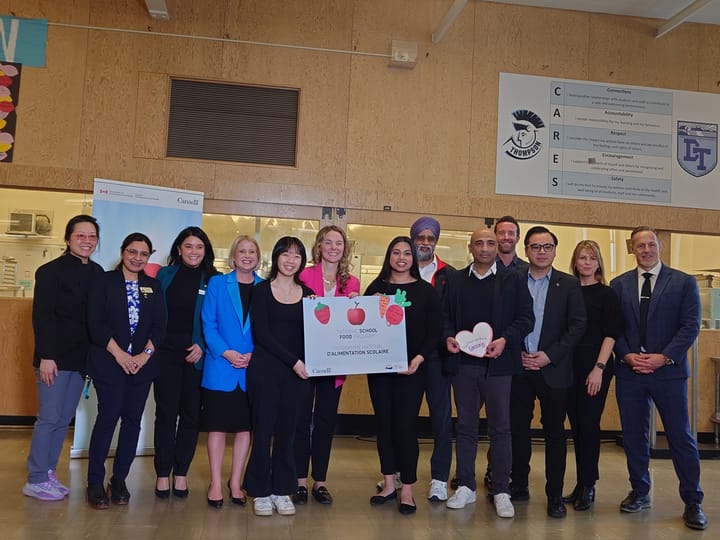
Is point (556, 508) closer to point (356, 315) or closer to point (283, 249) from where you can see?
point (356, 315)

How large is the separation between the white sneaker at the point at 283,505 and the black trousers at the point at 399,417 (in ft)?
1.93

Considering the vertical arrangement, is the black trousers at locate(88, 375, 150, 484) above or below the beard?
below

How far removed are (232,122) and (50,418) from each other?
11.5 feet

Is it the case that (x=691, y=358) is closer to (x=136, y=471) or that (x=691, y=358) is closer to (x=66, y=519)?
(x=136, y=471)

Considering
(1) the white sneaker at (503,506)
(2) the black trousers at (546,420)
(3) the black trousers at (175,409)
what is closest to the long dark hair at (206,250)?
(3) the black trousers at (175,409)

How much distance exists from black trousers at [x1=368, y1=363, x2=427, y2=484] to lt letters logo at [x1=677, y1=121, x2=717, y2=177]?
15.5 feet

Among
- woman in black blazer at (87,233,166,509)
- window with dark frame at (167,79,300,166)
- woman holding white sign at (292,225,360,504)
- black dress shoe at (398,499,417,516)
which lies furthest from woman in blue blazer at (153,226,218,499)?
window with dark frame at (167,79,300,166)

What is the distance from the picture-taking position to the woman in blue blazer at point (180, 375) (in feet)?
12.4

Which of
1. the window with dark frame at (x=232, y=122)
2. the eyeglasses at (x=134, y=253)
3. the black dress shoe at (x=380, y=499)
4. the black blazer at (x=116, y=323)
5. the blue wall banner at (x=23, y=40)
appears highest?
the blue wall banner at (x=23, y=40)

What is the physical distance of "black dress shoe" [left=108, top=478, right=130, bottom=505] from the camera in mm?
3652

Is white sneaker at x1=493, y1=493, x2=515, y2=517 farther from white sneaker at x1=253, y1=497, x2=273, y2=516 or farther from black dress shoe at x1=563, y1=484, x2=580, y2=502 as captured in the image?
white sneaker at x1=253, y1=497, x2=273, y2=516

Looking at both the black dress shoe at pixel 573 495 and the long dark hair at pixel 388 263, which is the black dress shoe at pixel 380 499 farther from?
the long dark hair at pixel 388 263

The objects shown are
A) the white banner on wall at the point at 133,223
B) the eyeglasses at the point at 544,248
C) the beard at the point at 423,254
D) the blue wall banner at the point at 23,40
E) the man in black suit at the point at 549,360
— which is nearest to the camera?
the man in black suit at the point at 549,360

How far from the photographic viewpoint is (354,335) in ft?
12.1
